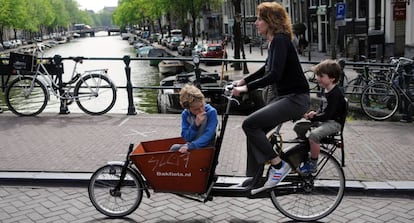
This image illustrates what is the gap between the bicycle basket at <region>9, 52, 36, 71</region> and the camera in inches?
369

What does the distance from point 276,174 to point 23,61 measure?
21.8 ft

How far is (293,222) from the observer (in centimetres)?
459

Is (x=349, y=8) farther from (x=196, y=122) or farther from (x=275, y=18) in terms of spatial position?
(x=196, y=122)

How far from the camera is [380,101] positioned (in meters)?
9.41

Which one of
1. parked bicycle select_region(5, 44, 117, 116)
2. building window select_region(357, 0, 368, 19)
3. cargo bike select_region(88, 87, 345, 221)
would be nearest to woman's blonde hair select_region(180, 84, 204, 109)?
cargo bike select_region(88, 87, 345, 221)

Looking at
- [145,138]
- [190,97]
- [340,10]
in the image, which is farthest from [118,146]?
[340,10]

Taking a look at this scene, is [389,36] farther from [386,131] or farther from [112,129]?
[112,129]

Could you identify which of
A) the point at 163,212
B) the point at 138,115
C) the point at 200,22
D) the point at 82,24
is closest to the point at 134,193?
the point at 163,212

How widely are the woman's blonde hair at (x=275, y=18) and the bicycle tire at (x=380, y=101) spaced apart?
5.52 meters

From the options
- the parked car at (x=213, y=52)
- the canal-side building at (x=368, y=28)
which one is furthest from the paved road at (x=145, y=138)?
the parked car at (x=213, y=52)

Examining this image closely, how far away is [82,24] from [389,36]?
16657 centimetres

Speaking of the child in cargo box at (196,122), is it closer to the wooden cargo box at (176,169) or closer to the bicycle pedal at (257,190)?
the wooden cargo box at (176,169)

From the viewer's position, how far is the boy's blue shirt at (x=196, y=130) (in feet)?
14.3

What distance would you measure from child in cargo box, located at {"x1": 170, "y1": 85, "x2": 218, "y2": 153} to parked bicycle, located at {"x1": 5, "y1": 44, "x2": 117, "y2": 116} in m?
4.95
